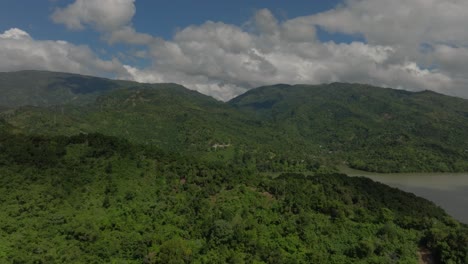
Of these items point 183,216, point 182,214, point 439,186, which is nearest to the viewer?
point 183,216

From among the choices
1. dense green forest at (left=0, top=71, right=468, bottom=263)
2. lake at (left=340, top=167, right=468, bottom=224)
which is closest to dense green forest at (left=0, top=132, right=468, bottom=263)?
dense green forest at (left=0, top=71, right=468, bottom=263)

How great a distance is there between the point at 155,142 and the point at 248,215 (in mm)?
144707

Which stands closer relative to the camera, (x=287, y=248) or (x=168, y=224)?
(x=287, y=248)

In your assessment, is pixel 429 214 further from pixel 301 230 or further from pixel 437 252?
pixel 301 230

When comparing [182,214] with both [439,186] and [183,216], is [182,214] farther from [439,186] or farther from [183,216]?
[439,186]

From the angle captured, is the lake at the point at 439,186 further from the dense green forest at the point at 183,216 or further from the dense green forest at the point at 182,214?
the dense green forest at the point at 183,216

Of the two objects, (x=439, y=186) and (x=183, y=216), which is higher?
(x=183, y=216)

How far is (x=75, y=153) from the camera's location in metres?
79.3

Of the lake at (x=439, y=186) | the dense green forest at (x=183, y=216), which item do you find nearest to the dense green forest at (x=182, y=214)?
the dense green forest at (x=183, y=216)

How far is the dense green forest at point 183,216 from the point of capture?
171ft

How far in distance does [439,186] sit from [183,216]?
128123 mm

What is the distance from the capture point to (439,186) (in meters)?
148

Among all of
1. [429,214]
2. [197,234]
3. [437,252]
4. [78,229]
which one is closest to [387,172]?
[429,214]

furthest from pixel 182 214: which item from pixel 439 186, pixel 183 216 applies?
pixel 439 186
